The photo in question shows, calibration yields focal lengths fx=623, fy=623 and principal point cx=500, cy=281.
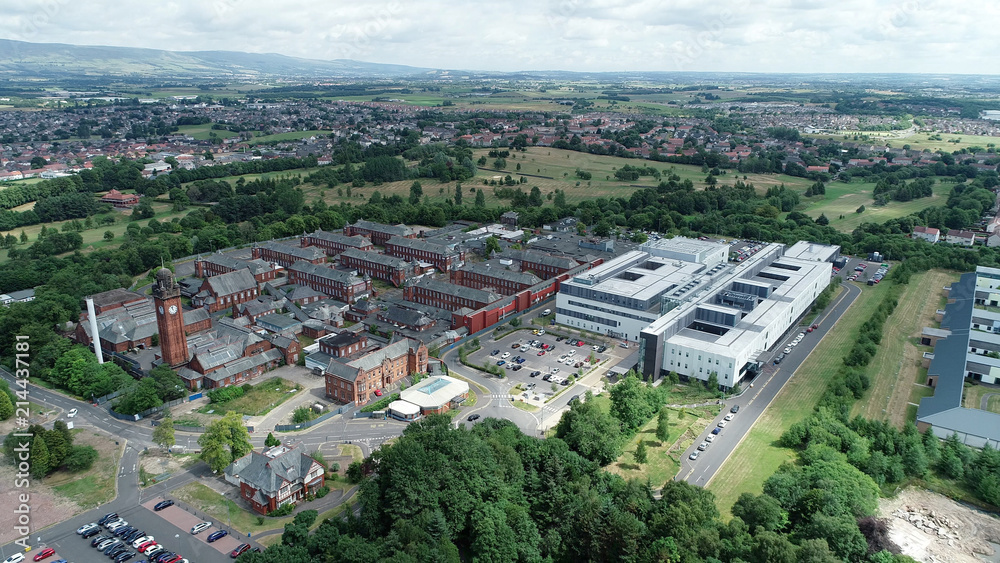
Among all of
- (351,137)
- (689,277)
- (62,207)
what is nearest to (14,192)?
(62,207)

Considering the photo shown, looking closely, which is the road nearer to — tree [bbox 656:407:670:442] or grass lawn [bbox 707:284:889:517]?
grass lawn [bbox 707:284:889:517]

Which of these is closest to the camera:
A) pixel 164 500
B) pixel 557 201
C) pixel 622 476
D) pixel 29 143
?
pixel 164 500

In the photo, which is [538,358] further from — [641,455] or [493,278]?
[641,455]

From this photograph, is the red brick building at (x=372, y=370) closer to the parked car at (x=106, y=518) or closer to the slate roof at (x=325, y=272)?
the parked car at (x=106, y=518)

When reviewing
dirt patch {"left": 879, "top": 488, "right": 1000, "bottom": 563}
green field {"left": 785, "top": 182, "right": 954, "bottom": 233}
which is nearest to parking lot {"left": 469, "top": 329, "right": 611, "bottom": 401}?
dirt patch {"left": 879, "top": 488, "right": 1000, "bottom": 563}

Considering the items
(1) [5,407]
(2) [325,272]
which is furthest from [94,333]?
(2) [325,272]

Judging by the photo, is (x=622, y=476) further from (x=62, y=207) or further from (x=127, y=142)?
(x=127, y=142)

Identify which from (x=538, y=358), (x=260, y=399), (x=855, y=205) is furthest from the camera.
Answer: (x=855, y=205)
